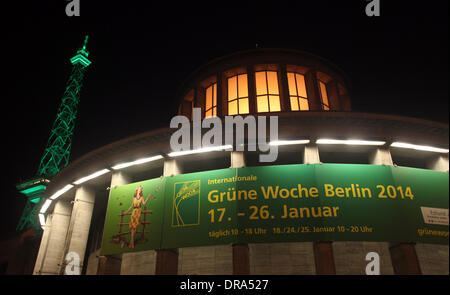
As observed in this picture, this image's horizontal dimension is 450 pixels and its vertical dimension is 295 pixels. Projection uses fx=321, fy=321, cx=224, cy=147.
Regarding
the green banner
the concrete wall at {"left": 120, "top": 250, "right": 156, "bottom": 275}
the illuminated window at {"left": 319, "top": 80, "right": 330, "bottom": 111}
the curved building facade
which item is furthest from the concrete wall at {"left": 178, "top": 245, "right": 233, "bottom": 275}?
the illuminated window at {"left": 319, "top": 80, "right": 330, "bottom": 111}

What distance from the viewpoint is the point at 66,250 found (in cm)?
1645

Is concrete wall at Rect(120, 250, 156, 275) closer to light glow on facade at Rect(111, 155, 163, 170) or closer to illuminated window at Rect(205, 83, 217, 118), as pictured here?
light glow on facade at Rect(111, 155, 163, 170)

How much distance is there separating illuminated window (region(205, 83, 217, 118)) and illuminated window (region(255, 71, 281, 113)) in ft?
9.17

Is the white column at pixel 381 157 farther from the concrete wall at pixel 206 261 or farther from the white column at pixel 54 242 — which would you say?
the white column at pixel 54 242

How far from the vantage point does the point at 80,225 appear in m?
17.0

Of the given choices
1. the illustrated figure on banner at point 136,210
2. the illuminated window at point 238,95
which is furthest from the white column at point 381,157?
the illustrated figure on banner at point 136,210

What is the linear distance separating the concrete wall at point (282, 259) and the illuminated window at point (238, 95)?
27.0ft

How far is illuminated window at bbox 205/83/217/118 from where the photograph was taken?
20.0m

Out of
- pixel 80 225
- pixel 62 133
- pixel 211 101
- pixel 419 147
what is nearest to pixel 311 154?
pixel 419 147

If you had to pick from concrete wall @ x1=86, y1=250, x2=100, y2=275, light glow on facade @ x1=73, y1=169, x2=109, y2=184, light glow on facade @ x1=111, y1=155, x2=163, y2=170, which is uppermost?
light glow on facade @ x1=73, y1=169, x2=109, y2=184

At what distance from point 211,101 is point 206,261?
10337mm

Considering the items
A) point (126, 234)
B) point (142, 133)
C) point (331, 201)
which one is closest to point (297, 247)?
point (331, 201)

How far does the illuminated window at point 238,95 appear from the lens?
19.0 meters

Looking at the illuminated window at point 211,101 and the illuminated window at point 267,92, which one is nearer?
the illuminated window at point 267,92
